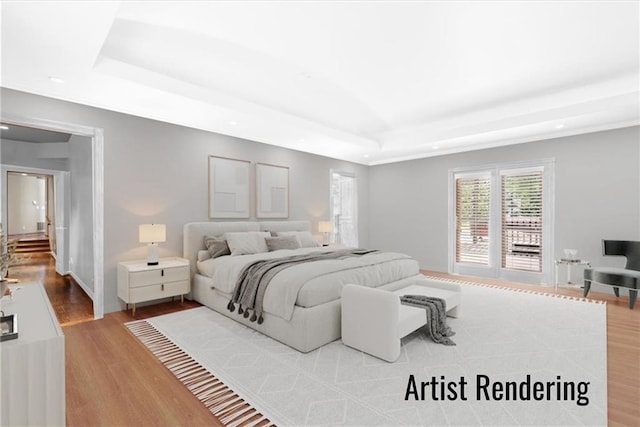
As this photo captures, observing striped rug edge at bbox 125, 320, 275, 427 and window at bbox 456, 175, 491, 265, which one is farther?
window at bbox 456, 175, 491, 265

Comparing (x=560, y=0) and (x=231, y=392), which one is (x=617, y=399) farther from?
(x=560, y=0)

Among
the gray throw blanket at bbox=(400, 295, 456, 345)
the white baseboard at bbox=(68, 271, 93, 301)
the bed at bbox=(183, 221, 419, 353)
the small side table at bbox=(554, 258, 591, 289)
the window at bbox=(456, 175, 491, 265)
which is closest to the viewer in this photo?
the bed at bbox=(183, 221, 419, 353)

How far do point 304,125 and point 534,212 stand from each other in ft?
13.9

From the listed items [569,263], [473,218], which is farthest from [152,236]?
[569,263]

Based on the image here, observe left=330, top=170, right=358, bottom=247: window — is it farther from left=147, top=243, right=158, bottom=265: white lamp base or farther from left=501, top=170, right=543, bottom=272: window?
left=147, top=243, right=158, bottom=265: white lamp base

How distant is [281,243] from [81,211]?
326 centimetres

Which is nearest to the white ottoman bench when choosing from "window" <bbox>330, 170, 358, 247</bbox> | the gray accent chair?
the gray accent chair

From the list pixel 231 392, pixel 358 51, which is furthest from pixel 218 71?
pixel 231 392

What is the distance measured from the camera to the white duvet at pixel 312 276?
2916 millimetres

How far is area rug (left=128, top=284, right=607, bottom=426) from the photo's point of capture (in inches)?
77.5

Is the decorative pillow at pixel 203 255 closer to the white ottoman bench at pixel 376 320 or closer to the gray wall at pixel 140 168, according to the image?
the gray wall at pixel 140 168

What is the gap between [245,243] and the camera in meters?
4.58

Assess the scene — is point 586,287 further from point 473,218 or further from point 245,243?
point 245,243

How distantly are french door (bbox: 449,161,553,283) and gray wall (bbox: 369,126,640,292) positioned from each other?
15 cm
